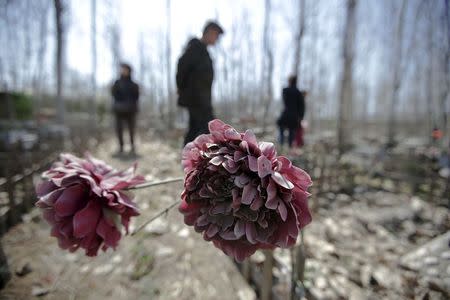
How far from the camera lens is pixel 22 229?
3.04 m

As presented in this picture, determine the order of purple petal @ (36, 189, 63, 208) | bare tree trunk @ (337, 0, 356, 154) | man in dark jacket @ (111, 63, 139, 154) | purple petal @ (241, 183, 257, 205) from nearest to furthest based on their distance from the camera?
1. purple petal @ (241, 183, 257, 205)
2. purple petal @ (36, 189, 63, 208)
3. man in dark jacket @ (111, 63, 139, 154)
4. bare tree trunk @ (337, 0, 356, 154)

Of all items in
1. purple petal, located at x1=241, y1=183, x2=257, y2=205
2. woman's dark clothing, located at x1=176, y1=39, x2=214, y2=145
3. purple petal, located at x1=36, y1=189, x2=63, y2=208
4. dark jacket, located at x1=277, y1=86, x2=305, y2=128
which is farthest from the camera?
dark jacket, located at x1=277, y1=86, x2=305, y2=128

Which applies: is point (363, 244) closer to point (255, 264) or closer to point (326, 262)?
point (326, 262)

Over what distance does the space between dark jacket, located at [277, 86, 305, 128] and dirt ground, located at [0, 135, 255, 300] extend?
1351mm

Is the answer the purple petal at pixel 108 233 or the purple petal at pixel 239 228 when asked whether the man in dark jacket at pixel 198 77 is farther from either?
the purple petal at pixel 239 228

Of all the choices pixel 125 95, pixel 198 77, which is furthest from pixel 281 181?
pixel 125 95

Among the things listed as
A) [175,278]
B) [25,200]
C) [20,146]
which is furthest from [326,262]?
[20,146]

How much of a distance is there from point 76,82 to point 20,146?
152 feet

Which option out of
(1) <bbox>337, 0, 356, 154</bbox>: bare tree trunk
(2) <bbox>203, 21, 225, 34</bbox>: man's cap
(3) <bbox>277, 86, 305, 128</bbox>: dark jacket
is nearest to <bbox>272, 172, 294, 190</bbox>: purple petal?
(2) <bbox>203, 21, 225, 34</bbox>: man's cap

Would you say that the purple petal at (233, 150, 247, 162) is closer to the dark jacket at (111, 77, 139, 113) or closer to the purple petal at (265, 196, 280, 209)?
the purple petal at (265, 196, 280, 209)

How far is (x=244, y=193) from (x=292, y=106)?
8.34 feet

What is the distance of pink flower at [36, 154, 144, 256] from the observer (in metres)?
0.64

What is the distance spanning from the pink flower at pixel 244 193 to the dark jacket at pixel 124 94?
548 centimetres

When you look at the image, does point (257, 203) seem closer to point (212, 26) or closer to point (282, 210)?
point (282, 210)
